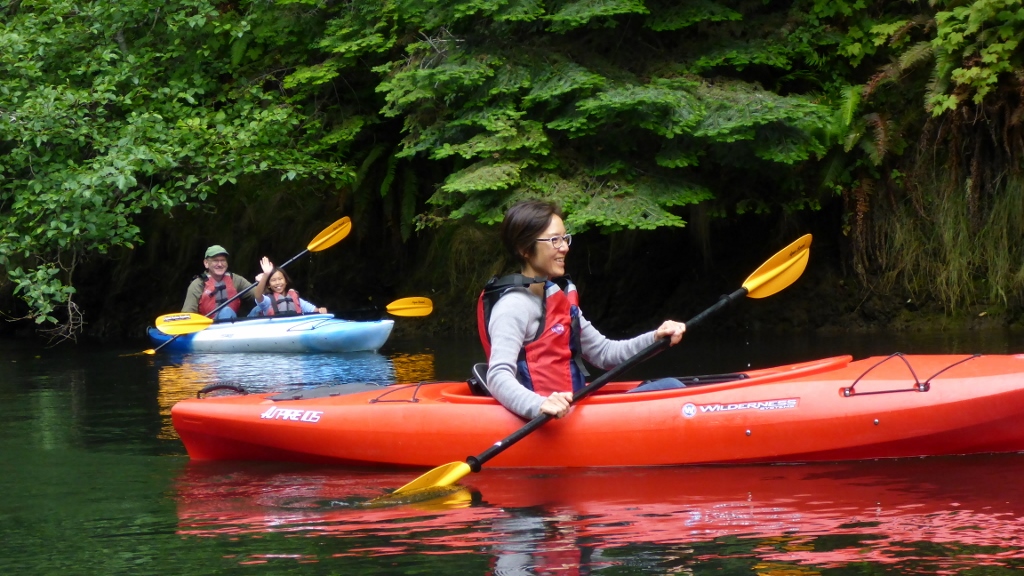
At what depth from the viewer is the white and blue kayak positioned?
10125 millimetres

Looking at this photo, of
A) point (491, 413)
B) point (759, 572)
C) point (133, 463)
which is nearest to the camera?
point (759, 572)

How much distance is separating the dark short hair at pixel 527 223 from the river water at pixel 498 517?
912mm

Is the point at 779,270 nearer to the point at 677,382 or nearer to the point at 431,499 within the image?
the point at 677,382

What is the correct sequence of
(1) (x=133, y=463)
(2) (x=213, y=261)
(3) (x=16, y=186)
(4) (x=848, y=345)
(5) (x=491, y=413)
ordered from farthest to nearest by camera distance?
(2) (x=213, y=261) < (3) (x=16, y=186) < (4) (x=848, y=345) < (1) (x=133, y=463) < (5) (x=491, y=413)

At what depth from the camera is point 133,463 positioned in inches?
202

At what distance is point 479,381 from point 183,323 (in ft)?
19.2

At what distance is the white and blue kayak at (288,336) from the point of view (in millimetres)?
10125

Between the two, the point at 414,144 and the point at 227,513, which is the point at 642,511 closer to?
the point at 227,513

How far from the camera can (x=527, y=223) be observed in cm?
440

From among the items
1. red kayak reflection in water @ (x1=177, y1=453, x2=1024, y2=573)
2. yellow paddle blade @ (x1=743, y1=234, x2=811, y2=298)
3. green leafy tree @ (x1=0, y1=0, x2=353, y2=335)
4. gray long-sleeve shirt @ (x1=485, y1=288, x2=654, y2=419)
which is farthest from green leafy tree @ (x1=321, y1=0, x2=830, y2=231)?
red kayak reflection in water @ (x1=177, y1=453, x2=1024, y2=573)

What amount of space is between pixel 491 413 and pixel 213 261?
7020 millimetres

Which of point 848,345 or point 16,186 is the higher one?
point 16,186

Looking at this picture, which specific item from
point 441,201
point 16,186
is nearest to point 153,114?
point 16,186

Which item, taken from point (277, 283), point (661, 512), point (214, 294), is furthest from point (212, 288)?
point (661, 512)
